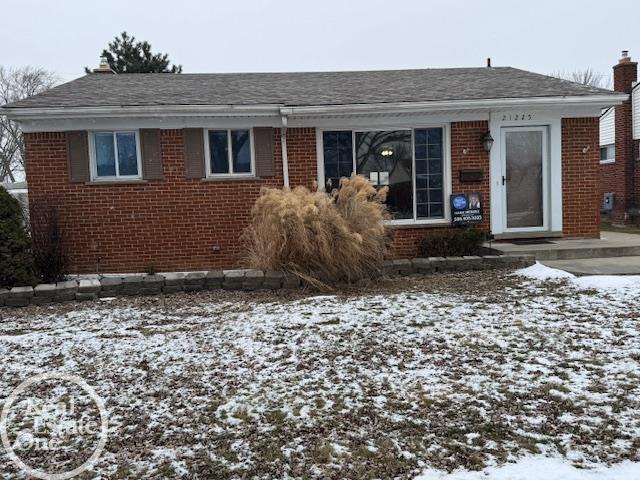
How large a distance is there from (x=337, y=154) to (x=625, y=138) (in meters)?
13.1

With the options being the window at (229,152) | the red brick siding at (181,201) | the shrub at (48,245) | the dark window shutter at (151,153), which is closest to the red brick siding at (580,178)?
the red brick siding at (181,201)

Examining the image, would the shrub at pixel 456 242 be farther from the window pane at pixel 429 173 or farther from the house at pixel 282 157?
the window pane at pixel 429 173

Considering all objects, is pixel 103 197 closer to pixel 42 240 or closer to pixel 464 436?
pixel 42 240

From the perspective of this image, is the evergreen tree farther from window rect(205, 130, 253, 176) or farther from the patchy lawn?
the patchy lawn

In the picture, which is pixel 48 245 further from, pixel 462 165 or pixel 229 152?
pixel 462 165

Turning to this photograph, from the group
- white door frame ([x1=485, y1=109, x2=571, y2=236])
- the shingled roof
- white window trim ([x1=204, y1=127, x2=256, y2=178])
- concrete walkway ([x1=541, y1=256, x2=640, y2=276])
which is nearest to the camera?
concrete walkway ([x1=541, y1=256, x2=640, y2=276])

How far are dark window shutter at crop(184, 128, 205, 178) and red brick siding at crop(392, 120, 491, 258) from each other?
362 cm

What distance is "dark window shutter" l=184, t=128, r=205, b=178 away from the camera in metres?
8.78

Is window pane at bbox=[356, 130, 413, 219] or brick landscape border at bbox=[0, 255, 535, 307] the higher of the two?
window pane at bbox=[356, 130, 413, 219]

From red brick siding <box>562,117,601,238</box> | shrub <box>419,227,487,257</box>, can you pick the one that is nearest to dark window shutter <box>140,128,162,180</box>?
shrub <box>419,227,487,257</box>

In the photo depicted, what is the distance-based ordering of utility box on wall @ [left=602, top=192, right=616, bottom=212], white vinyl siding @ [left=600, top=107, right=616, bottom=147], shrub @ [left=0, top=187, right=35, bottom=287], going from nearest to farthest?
shrub @ [left=0, top=187, right=35, bottom=287] → utility box on wall @ [left=602, top=192, right=616, bottom=212] → white vinyl siding @ [left=600, top=107, right=616, bottom=147]

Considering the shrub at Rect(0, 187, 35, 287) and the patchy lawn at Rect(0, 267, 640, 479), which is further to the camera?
the shrub at Rect(0, 187, 35, 287)

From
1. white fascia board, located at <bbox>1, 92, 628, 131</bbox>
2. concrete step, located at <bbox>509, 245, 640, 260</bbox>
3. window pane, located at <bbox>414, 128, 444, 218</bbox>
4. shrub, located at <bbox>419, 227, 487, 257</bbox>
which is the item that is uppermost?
white fascia board, located at <bbox>1, 92, 628, 131</bbox>

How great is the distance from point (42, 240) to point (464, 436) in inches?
269
